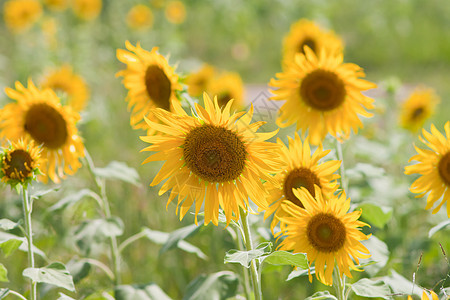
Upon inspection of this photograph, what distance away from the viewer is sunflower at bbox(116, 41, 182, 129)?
202 cm

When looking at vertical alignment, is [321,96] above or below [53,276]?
above

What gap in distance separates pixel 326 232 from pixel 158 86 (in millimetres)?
953

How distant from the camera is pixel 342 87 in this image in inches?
90.5

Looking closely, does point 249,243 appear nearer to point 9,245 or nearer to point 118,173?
point 9,245

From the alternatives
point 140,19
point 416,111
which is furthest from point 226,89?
point 140,19

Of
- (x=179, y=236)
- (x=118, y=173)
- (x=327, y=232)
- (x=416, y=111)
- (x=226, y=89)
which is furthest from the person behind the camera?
(x=226, y=89)

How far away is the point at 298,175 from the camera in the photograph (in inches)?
71.2

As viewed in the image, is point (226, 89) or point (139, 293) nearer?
point (139, 293)

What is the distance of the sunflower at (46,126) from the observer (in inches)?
87.8

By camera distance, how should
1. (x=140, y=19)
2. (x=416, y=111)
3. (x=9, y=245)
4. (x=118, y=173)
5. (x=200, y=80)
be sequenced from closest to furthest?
(x=9, y=245) < (x=118, y=173) < (x=416, y=111) < (x=200, y=80) < (x=140, y=19)

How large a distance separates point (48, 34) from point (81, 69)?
0.86 meters

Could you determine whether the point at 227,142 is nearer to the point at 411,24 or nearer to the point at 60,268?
the point at 60,268

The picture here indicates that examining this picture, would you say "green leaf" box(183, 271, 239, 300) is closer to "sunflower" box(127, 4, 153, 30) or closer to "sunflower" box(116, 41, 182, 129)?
"sunflower" box(116, 41, 182, 129)

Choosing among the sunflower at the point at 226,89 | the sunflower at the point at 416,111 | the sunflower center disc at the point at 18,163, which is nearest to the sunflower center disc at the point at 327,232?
the sunflower center disc at the point at 18,163
